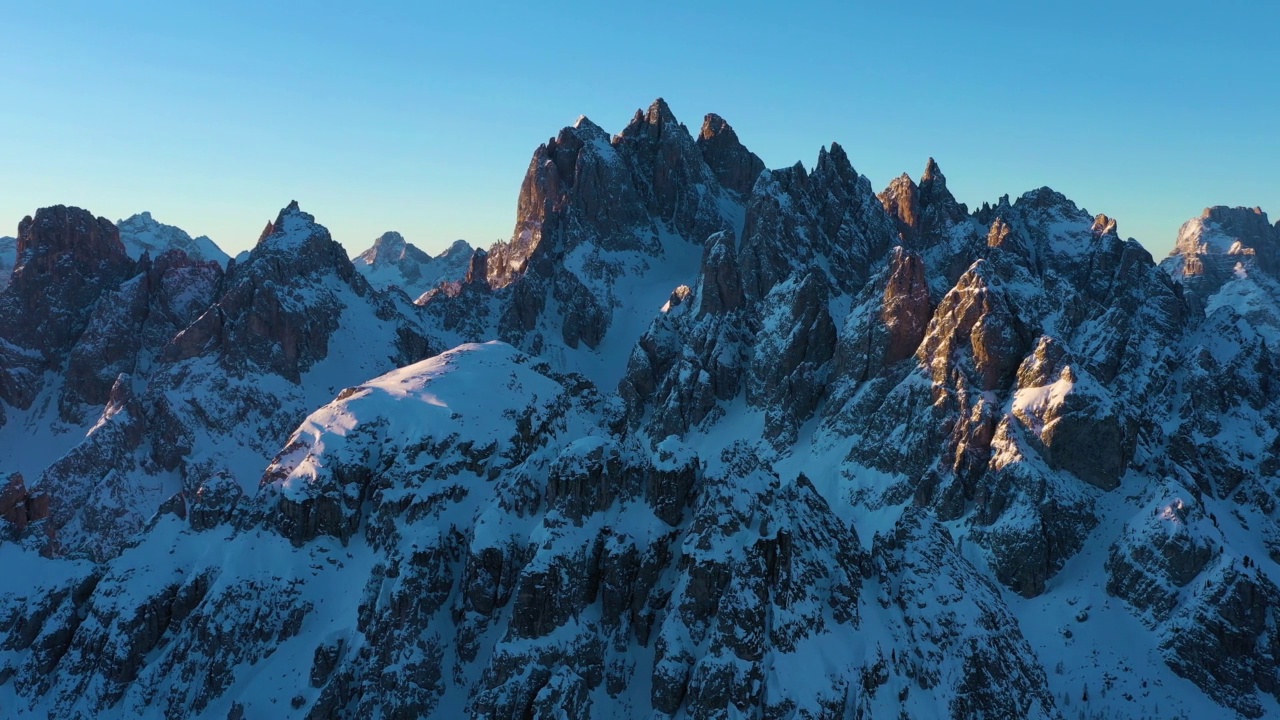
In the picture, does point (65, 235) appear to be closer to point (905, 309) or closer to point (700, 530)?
point (905, 309)

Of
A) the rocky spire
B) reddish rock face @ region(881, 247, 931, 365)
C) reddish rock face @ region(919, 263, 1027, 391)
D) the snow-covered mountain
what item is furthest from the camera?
the rocky spire

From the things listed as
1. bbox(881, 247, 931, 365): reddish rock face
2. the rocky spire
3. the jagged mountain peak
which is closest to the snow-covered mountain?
bbox(881, 247, 931, 365): reddish rock face

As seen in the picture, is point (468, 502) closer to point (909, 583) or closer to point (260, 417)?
point (909, 583)

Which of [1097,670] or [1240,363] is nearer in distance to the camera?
[1097,670]

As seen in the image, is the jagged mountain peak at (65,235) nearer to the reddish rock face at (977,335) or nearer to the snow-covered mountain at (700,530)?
the snow-covered mountain at (700,530)

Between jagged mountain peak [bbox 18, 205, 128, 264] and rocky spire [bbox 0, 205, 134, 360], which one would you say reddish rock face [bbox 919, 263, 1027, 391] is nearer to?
rocky spire [bbox 0, 205, 134, 360]

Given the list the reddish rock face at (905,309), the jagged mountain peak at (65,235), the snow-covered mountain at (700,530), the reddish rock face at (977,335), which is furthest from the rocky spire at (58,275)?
the reddish rock face at (977,335)

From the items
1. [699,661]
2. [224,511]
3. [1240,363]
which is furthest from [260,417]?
[1240,363]

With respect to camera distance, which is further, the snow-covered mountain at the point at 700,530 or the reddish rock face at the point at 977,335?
the reddish rock face at the point at 977,335
